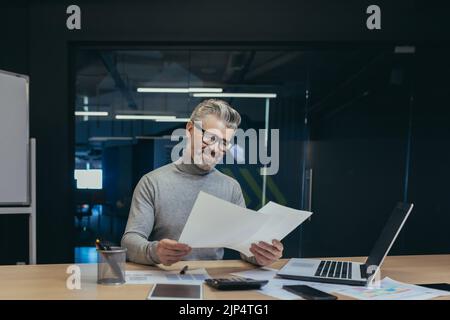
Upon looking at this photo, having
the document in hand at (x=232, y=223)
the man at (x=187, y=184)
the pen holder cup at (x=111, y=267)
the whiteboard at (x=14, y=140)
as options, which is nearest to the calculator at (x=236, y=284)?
the document in hand at (x=232, y=223)

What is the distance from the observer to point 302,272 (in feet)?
4.26

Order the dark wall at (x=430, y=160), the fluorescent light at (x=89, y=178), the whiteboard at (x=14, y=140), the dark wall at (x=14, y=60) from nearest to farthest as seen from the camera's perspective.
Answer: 1. the whiteboard at (x=14, y=140)
2. the dark wall at (x=14, y=60)
3. the fluorescent light at (x=89, y=178)
4. the dark wall at (x=430, y=160)

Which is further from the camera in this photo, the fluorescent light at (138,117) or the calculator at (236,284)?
the fluorescent light at (138,117)

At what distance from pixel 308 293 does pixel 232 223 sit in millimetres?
289

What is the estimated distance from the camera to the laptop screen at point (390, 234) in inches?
49.4

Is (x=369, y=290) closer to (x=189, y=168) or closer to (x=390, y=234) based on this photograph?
(x=390, y=234)

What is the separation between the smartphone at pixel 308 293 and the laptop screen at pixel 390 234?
0.31 metres

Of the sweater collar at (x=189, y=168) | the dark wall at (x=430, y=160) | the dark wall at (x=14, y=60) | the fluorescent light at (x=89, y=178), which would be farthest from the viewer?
the dark wall at (x=430, y=160)

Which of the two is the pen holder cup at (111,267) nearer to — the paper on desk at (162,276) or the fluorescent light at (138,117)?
the paper on desk at (162,276)

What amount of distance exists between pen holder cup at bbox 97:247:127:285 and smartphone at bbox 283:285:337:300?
465 millimetres
